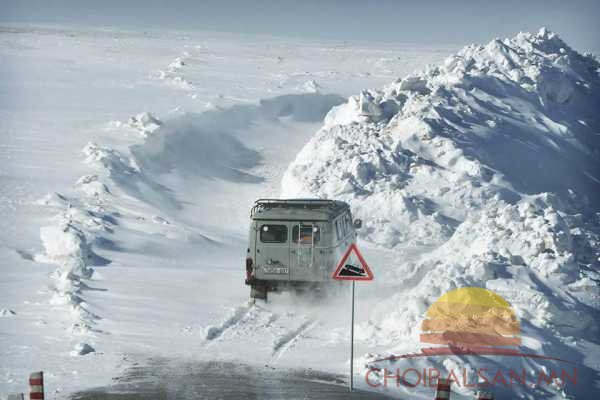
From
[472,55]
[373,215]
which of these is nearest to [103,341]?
[373,215]

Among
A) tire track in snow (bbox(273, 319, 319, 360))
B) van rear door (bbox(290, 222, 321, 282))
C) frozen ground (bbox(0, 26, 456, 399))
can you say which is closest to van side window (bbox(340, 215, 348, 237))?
frozen ground (bbox(0, 26, 456, 399))

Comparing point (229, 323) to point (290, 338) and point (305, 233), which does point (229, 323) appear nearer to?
point (290, 338)

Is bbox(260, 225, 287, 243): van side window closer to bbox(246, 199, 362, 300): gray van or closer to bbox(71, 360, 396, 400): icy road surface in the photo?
bbox(246, 199, 362, 300): gray van

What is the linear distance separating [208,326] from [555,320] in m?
6.49

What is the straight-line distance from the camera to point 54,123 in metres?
39.8

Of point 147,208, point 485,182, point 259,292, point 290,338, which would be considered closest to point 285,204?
point 259,292

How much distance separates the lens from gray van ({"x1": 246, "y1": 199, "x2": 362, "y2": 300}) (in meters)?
19.6

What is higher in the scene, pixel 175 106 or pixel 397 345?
pixel 175 106

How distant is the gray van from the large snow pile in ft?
5.99

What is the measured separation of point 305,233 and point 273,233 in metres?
0.69

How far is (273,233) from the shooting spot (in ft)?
64.9

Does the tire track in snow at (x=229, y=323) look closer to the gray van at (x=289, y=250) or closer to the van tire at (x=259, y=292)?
the van tire at (x=259, y=292)

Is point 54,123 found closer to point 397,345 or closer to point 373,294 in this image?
point 373,294

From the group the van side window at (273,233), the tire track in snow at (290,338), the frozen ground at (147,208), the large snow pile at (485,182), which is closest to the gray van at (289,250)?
the van side window at (273,233)
